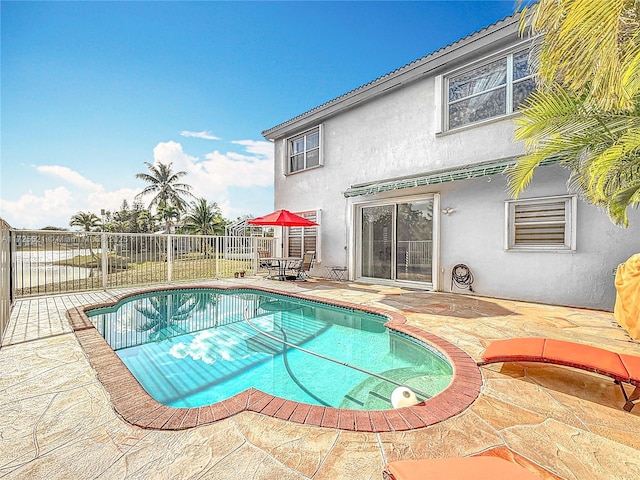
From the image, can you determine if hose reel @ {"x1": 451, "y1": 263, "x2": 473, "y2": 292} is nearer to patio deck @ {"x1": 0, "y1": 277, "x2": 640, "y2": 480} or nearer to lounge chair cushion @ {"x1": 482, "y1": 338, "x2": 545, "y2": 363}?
patio deck @ {"x1": 0, "y1": 277, "x2": 640, "y2": 480}

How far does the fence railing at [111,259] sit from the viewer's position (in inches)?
424

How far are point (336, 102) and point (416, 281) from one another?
10.1 m

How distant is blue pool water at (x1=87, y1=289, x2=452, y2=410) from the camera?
4.94 metres

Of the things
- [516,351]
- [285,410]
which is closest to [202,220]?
[285,410]

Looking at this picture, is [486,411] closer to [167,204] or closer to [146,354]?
[146,354]

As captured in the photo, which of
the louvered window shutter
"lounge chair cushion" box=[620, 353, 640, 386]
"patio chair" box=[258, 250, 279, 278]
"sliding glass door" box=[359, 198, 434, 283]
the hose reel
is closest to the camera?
"lounge chair cushion" box=[620, 353, 640, 386]

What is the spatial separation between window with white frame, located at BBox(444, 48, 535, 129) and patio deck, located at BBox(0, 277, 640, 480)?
9611 mm

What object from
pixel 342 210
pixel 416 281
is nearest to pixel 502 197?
pixel 416 281

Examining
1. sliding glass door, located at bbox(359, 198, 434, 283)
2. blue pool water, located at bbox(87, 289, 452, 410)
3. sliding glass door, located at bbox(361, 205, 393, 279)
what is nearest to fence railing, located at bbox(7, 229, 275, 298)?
blue pool water, located at bbox(87, 289, 452, 410)

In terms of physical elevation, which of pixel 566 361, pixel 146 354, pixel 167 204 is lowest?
pixel 146 354

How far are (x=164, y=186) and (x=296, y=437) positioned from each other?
49.8m

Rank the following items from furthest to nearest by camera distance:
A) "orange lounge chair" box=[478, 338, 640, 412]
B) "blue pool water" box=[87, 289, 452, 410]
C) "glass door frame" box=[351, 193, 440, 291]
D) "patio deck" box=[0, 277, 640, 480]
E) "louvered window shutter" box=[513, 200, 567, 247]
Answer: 1. "glass door frame" box=[351, 193, 440, 291]
2. "louvered window shutter" box=[513, 200, 567, 247]
3. "blue pool water" box=[87, 289, 452, 410]
4. "orange lounge chair" box=[478, 338, 640, 412]
5. "patio deck" box=[0, 277, 640, 480]

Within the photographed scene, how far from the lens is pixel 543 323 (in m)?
7.34

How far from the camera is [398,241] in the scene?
13.3 meters
